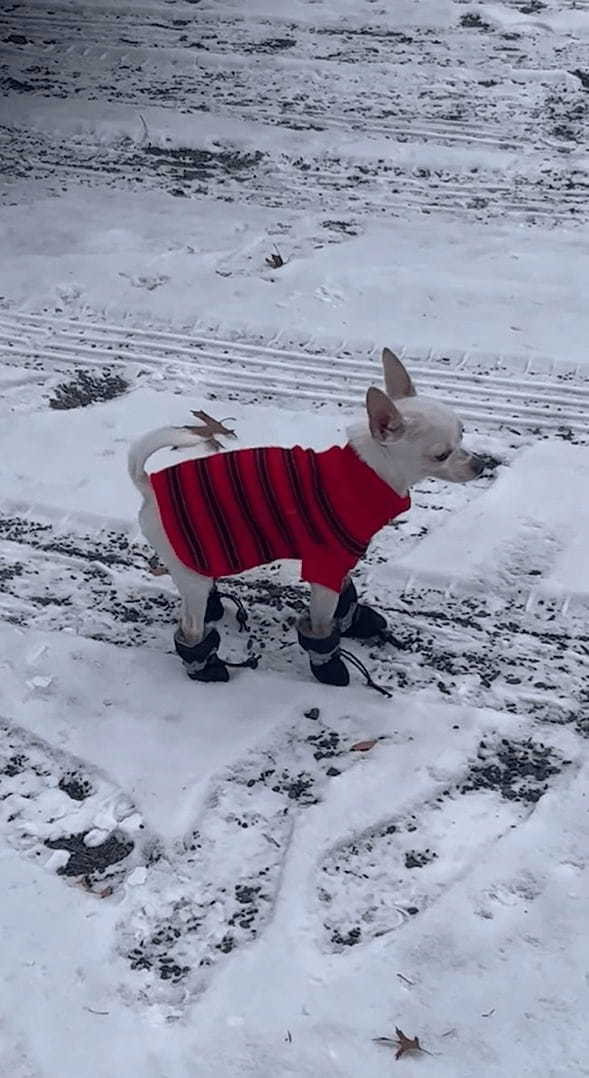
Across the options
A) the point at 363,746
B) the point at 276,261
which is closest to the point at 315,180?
the point at 276,261

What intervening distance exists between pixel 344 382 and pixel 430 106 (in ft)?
9.11

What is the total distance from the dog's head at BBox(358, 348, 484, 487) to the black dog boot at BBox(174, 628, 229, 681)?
72 cm

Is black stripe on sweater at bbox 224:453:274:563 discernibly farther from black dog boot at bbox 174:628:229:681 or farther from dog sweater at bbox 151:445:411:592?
black dog boot at bbox 174:628:229:681

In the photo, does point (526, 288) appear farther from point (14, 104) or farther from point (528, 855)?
point (14, 104)

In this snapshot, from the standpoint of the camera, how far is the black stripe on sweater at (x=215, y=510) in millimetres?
3156

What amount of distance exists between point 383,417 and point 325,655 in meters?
0.74

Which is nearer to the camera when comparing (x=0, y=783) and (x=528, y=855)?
(x=528, y=855)

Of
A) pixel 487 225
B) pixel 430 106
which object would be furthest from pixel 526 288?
pixel 430 106

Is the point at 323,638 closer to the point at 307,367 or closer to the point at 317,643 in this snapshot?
the point at 317,643

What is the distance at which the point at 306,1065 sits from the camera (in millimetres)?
2555

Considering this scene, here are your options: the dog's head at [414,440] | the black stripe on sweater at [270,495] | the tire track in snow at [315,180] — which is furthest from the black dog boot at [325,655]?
the tire track in snow at [315,180]

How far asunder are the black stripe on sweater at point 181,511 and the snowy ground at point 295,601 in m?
0.50

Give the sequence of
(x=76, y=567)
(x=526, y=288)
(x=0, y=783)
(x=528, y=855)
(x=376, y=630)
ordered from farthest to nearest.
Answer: (x=526, y=288), (x=76, y=567), (x=376, y=630), (x=0, y=783), (x=528, y=855)

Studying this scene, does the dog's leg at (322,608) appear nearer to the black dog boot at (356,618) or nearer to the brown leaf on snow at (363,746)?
the black dog boot at (356,618)
